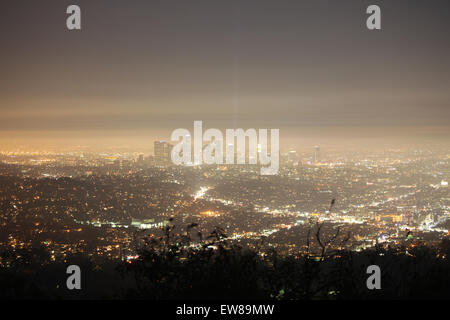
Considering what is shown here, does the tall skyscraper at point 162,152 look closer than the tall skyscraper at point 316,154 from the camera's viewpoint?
No

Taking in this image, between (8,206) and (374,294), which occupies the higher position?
(374,294)

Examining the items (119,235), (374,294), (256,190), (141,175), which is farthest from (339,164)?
(374,294)

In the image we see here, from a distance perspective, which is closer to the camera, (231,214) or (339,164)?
(231,214)

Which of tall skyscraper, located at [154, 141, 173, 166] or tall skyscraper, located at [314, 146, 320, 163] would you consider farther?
tall skyscraper, located at [154, 141, 173, 166]

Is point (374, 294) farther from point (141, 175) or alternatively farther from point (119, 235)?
point (141, 175)

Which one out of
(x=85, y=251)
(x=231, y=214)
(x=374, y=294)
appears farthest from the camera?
(x=231, y=214)

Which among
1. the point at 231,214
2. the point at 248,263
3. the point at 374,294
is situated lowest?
the point at 231,214

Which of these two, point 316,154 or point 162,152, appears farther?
point 162,152
